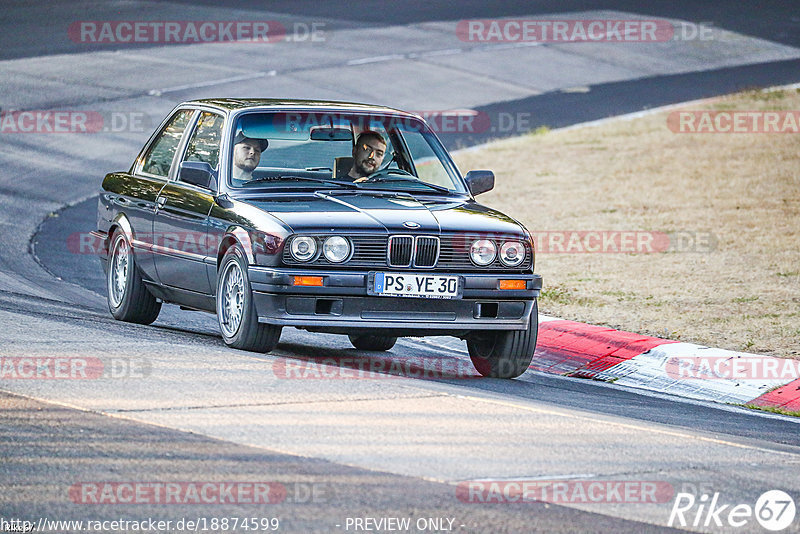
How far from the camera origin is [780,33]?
1449 inches

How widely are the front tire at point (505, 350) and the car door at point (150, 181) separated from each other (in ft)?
7.80

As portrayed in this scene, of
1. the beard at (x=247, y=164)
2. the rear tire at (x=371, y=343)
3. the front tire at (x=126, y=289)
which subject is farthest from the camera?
the rear tire at (x=371, y=343)

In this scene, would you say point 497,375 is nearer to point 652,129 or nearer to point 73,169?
point 73,169

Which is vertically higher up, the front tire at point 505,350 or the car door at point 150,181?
the car door at point 150,181

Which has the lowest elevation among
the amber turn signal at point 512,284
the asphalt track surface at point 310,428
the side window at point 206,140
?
the asphalt track surface at point 310,428

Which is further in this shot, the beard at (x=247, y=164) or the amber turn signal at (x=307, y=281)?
the beard at (x=247, y=164)

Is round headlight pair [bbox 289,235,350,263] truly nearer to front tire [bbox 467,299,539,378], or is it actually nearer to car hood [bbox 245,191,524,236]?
car hood [bbox 245,191,524,236]

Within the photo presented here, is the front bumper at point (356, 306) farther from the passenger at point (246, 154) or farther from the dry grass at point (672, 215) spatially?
the dry grass at point (672, 215)

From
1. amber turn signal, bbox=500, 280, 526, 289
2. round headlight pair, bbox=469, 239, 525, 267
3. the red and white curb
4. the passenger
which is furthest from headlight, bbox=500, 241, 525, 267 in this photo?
the passenger

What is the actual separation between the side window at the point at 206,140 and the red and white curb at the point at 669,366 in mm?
2665

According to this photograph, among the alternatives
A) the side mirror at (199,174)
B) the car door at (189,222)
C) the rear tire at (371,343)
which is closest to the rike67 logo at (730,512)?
the car door at (189,222)

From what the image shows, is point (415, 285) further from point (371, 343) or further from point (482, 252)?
point (371, 343)

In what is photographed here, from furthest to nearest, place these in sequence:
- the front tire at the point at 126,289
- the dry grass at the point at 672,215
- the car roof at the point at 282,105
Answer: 1. the dry grass at the point at 672,215
2. the front tire at the point at 126,289
3. the car roof at the point at 282,105

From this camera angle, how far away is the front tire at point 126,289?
10.1m
